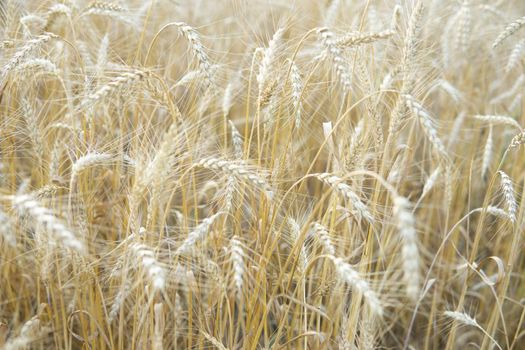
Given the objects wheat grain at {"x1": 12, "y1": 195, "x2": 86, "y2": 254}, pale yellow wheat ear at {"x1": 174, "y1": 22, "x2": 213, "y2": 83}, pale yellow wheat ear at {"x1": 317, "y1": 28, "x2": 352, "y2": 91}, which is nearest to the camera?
wheat grain at {"x1": 12, "y1": 195, "x2": 86, "y2": 254}

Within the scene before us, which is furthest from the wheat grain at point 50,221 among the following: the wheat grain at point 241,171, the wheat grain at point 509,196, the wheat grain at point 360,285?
the wheat grain at point 509,196

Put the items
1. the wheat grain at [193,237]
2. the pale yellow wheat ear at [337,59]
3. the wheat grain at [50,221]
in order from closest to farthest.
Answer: the wheat grain at [50,221], the wheat grain at [193,237], the pale yellow wheat ear at [337,59]

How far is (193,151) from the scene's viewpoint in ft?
6.16

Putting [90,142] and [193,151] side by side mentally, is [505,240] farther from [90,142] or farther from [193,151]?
[90,142]

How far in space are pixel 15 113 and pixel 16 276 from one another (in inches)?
26.3

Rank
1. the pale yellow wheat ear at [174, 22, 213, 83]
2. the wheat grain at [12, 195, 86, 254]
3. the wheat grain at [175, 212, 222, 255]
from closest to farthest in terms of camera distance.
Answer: the wheat grain at [12, 195, 86, 254], the wheat grain at [175, 212, 222, 255], the pale yellow wheat ear at [174, 22, 213, 83]

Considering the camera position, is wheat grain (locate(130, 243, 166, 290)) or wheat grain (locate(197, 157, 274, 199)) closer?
wheat grain (locate(130, 243, 166, 290))

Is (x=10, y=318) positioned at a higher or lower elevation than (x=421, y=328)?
higher

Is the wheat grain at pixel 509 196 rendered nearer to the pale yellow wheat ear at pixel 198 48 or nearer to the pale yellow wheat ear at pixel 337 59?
the pale yellow wheat ear at pixel 337 59

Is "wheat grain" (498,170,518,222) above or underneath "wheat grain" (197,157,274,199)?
underneath

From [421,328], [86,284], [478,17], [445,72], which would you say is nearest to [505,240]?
[421,328]

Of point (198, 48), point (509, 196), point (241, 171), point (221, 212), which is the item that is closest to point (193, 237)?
point (221, 212)

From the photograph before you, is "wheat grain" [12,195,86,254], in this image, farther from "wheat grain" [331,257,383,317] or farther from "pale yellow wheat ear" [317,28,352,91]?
"pale yellow wheat ear" [317,28,352,91]

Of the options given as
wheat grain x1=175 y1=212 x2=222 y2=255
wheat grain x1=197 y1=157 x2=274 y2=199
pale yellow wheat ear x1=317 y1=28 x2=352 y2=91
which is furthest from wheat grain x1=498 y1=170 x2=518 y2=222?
wheat grain x1=175 y1=212 x2=222 y2=255
